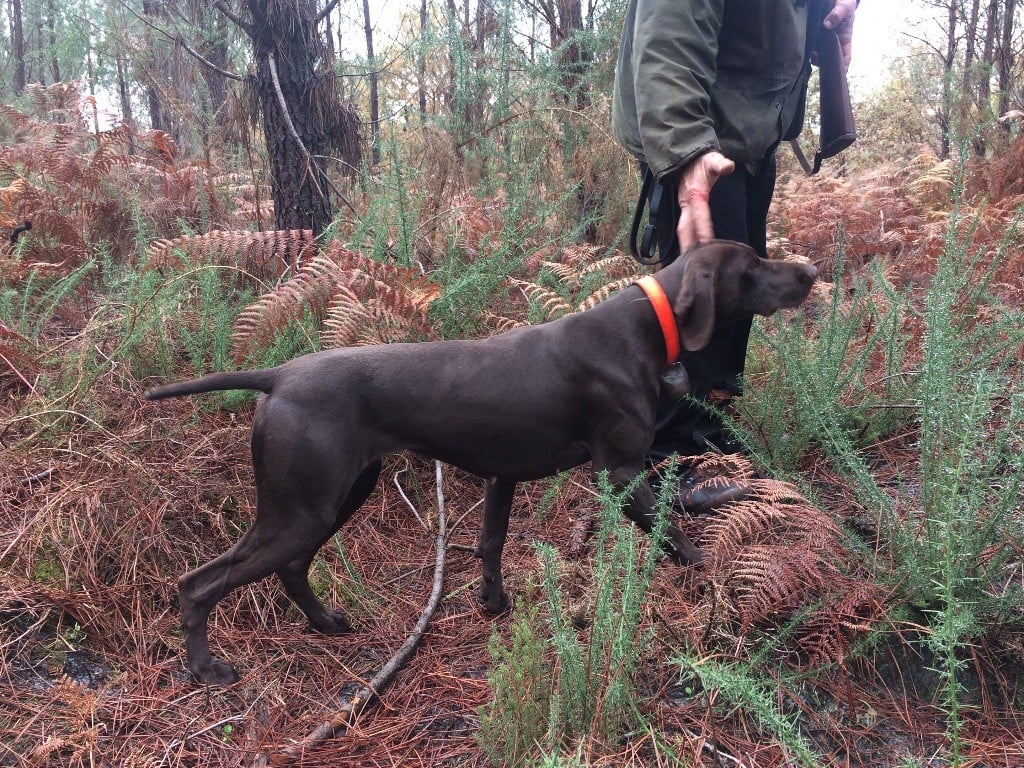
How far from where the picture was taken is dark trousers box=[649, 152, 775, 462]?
3293mm

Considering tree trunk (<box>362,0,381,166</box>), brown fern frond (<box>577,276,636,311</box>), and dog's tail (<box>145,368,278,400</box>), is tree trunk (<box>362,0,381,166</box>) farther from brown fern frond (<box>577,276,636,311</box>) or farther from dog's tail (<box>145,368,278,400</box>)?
dog's tail (<box>145,368,278,400</box>)

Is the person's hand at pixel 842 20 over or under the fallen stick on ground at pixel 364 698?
over

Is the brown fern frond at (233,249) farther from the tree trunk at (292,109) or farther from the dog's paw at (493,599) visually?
the dog's paw at (493,599)

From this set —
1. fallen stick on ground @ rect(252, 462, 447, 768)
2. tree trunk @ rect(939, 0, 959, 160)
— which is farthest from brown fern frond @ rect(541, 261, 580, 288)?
tree trunk @ rect(939, 0, 959, 160)

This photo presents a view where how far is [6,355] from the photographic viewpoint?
11.6 feet

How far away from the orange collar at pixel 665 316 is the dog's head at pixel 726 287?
0.03 m

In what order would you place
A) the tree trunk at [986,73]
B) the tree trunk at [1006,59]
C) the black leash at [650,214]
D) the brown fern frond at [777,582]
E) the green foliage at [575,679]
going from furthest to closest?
the tree trunk at [1006,59] → the tree trunk at [986,73] → the black leash at [650,214] → the brown fern frond at [777,582] → the green foliage at [575,679]

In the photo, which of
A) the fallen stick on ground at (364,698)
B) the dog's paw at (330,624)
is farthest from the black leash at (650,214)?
the dog's paw at (330,624)

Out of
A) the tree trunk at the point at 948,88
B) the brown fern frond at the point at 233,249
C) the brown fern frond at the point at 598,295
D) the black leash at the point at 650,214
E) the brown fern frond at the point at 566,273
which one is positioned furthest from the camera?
the tree trunk at the point at 948,88

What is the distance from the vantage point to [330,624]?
293 centimetres

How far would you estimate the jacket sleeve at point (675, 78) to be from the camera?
9.14 ft

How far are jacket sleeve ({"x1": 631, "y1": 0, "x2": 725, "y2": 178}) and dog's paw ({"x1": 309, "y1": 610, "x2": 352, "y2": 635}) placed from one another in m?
2.08

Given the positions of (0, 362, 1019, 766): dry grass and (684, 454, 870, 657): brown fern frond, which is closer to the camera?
(0, 362, 1019, 766): dry grass

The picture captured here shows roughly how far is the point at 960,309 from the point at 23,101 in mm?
11702
